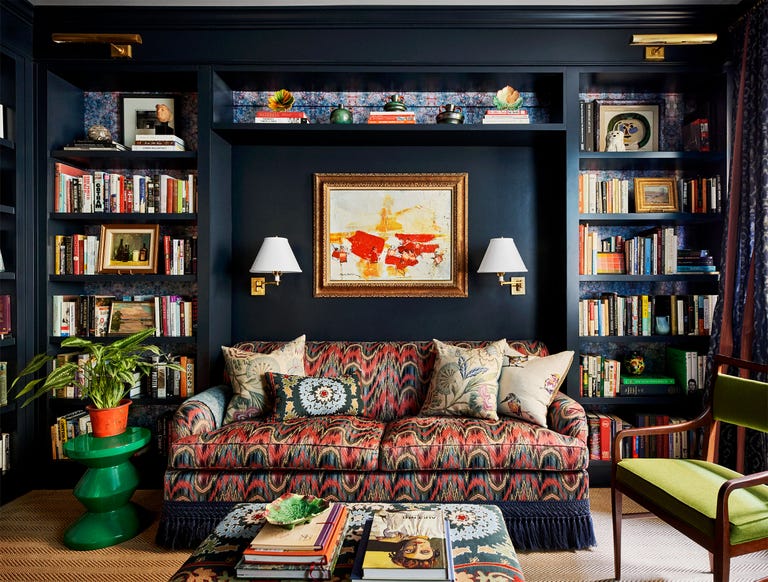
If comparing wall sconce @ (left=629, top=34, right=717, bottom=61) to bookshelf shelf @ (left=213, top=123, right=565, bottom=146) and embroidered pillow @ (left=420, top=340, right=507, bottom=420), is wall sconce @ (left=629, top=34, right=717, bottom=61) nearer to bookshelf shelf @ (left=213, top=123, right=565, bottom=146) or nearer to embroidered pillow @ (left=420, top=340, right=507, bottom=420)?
bookshelf shelf @ (left=213, top=123, right=565, bottom=146)

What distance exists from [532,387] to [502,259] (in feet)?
2.72

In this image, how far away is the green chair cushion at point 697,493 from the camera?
1.73 m

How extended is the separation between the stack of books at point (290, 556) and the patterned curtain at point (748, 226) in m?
2.59

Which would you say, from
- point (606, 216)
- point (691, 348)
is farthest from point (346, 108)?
point (691, 348)

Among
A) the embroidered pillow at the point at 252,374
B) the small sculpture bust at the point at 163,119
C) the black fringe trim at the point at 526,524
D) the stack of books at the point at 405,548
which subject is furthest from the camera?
the small sculpture bust at the point at 163,119

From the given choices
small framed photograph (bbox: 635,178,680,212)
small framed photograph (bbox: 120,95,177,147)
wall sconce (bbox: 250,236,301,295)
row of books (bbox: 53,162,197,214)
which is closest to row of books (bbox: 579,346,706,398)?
small framed photograph (bbox: 635,178,680,212)

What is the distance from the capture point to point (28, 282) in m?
3.14

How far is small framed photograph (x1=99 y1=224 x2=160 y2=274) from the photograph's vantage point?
10.9 feet

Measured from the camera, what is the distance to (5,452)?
3002mm

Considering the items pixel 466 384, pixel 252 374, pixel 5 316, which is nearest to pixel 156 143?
pixel 5 316

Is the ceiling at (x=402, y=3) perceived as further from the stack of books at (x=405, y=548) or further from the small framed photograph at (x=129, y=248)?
the stack of books at (x=405, y=548)

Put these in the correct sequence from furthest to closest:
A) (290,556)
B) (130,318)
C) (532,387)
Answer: (130,318) → (532,387) → (290,556)

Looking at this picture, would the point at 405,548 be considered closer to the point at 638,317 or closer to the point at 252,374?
the point at 252,374

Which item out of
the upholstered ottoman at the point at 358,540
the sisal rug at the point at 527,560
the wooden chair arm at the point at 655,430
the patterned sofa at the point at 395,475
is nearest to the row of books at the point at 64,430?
the sisal rug at the point at 527,560
